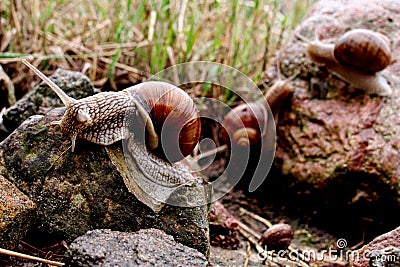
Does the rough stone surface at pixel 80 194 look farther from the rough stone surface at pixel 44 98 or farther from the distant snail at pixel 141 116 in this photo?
the rough stone surface at pixel 44 98

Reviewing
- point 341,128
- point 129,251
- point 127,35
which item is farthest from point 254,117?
point 129,251

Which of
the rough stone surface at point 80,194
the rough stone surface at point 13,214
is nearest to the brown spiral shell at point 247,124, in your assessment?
the rough stone surface at point 80,194

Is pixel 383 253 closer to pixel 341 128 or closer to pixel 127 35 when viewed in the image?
pixel 341 128

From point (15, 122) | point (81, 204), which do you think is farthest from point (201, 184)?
point (15, 122)

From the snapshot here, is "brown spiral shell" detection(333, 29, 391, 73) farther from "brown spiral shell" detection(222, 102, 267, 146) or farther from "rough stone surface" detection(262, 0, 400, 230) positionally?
"brown spiral shell" detection(222, 102, 267, 146)

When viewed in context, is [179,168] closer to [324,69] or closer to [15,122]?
[15,122]

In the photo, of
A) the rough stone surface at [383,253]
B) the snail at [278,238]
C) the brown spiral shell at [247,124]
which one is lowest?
the snail at [278,238]

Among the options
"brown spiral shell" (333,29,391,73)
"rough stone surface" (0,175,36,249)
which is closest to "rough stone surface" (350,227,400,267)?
"rough stone surface" (0,175,36,249)

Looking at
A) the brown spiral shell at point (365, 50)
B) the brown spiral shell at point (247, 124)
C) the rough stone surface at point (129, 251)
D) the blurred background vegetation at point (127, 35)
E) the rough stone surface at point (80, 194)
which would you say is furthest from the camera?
the blurred background vegetation at point (127, 35)
